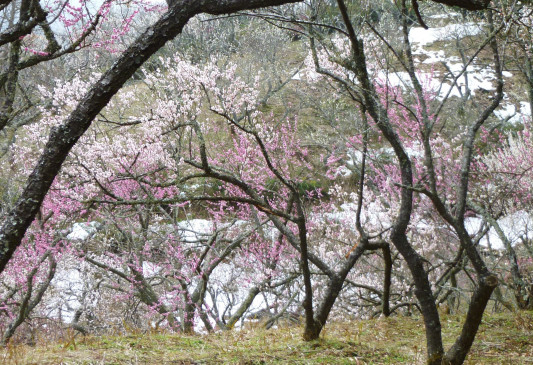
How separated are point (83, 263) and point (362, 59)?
890 cm

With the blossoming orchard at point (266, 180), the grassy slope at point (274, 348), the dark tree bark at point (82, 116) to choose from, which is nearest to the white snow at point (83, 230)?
the blossoming orchard at point (266, 180)

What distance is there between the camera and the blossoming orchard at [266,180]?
9.77ft

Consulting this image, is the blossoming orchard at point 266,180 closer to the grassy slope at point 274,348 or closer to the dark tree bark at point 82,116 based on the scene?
the dark tree bark at point 82,116

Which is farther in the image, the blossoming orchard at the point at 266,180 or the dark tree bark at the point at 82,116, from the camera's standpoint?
the blossoming orchard at the point at 266,180

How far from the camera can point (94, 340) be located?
136 inches

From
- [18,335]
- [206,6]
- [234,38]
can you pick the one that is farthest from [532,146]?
[234,38]

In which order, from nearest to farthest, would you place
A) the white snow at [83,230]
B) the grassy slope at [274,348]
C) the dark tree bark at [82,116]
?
the dark tree bark at [82,116]
the grassy slope at [274,348]
the white snow at [83,230]

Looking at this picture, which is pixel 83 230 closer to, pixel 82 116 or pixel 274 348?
pixel 274 348

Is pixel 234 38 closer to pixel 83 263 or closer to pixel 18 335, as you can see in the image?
pixel 83 263

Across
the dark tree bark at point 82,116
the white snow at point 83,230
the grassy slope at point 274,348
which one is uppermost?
the white snow at point 83,230

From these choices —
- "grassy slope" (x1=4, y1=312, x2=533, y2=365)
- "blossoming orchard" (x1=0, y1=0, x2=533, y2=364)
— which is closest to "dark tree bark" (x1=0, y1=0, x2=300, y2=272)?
"blossoming orchard" (x1=0, y1=0, x2=533, y2=364)

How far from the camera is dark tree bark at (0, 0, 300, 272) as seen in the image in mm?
2070

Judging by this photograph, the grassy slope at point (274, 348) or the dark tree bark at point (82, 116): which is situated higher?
the dark tree bark at point (82, 116)

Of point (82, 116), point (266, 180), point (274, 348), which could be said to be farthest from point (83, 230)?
point (82, 116)
